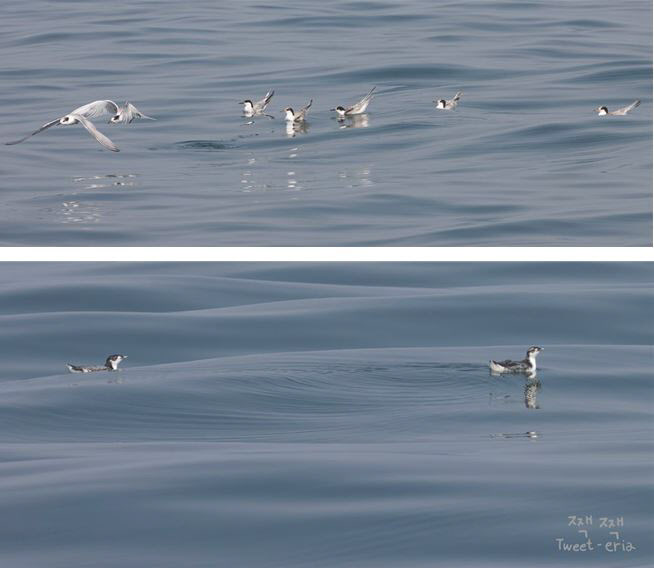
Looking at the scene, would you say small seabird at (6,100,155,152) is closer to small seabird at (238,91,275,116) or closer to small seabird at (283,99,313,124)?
small seabird at (238,91,275,116)

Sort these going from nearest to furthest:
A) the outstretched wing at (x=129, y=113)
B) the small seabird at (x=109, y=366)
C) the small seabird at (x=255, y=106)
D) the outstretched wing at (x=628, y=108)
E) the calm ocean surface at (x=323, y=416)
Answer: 1. the calm ocean surface at (x=323, y=416)
2. the small seabird at (x=109, y=366)
3. the outstretched wing at (x=129, y=113)
4. the outstretched wing at (x=628, y=108)
5. the small seabird at (x=255, y=106)

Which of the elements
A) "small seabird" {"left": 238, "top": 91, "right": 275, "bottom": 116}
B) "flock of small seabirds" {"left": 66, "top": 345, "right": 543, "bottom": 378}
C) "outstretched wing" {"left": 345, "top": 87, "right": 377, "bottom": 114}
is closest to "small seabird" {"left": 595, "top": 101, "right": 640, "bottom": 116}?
"outstretched wing" {"left": 345, "top": 87, "right": 377, "bottom": 114}

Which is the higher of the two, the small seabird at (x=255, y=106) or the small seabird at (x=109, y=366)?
the small seabird at (x=255, y=106)

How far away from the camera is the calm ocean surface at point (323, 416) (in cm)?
861

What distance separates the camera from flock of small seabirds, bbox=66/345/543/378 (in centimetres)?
1425

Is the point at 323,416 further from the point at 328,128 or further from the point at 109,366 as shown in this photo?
the point at 328,128

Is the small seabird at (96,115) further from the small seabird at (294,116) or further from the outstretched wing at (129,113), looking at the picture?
the small seabird at (294,116)

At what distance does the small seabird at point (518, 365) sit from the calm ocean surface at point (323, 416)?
16 centimetres

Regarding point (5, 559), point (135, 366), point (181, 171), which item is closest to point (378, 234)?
point (135, 366)

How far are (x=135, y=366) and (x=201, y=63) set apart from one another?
16.6 metres

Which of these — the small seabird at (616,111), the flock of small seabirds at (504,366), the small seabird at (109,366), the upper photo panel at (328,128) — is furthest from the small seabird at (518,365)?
the small seabird at (616,111)

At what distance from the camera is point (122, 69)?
97.8 feet

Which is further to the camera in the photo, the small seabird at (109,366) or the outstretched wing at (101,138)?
the outstretched wing at (101,138)

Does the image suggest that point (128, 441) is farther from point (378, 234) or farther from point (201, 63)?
point (201, 63)
